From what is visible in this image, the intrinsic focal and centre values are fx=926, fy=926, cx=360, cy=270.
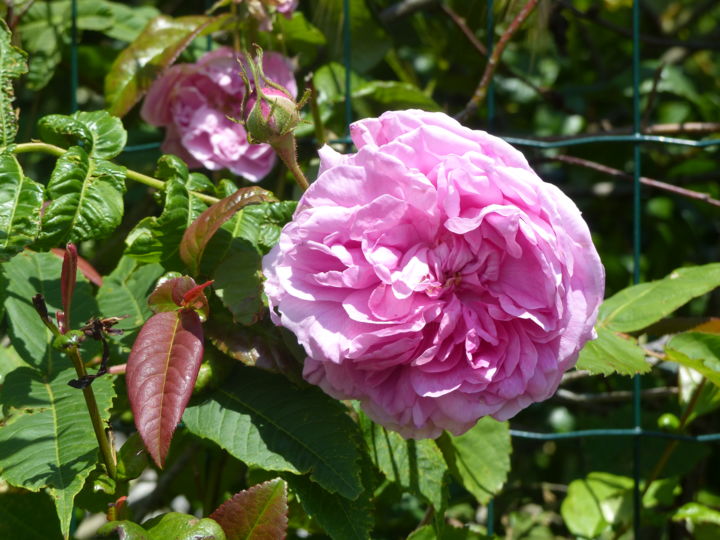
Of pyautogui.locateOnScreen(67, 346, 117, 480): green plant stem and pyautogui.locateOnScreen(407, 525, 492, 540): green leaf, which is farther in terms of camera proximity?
pyautogui.locateOnScreen(407, 525, 492, 540): green leaf

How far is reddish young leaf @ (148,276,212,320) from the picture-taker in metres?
0.84

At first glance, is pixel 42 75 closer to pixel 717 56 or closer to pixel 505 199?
pixel 505 199

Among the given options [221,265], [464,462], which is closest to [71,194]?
[221,265]

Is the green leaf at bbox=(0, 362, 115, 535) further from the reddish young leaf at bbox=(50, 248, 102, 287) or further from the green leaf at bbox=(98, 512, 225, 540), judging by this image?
the reddish young leaf at bbox=(50, 248, 102, 287)

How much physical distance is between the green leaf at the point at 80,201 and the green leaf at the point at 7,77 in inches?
2.7

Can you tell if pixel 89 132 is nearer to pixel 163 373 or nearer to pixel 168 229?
pixel 168 229

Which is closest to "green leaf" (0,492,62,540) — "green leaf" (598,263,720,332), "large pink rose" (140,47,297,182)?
"large pink rose" (140,47,297,182)

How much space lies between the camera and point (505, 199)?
0.76 metres

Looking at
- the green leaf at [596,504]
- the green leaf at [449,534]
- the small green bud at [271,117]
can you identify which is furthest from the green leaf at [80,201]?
the green leaf at [596,504]

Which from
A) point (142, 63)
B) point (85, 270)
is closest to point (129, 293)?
point (85, 270)

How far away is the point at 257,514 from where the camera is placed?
0.83 meters

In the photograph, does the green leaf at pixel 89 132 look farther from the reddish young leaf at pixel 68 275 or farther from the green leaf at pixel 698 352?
the green leaf at pixel 698 352

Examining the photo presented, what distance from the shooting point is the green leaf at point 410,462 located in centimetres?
94

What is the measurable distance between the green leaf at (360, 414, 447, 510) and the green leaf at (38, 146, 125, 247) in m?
0.33
